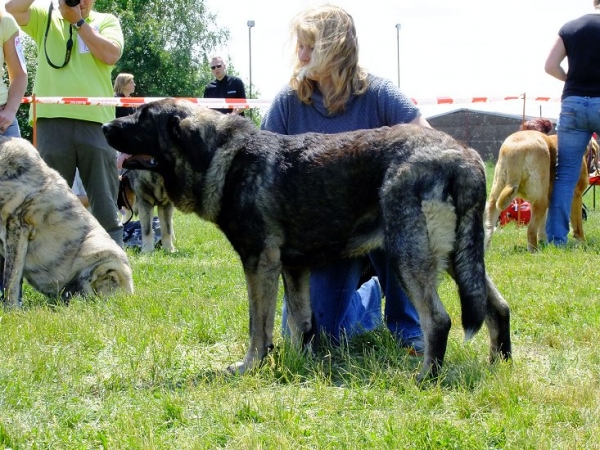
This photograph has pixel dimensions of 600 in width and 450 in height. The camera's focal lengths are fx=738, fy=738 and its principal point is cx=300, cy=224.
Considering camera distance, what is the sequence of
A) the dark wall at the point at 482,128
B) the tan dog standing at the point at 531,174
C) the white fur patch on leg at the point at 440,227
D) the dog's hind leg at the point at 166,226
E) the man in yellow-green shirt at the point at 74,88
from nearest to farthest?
1. the white fur patch on leg at the point at 440,227
2. the man in yellow-green shirt at the point at 74,88
3. the tan dog standing at the point at 531,174
4. the dog's hind leg at the point at 166,226
5. the dark wall at the point at 482,128

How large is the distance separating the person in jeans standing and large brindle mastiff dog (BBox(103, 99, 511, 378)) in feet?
15.8

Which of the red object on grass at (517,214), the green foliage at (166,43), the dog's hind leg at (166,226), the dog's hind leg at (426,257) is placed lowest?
the red object on grass at (517,214)

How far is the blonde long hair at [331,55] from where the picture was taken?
422 cm

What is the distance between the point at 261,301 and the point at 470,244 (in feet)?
3.66

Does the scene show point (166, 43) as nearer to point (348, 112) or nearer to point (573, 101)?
point (573, 101)

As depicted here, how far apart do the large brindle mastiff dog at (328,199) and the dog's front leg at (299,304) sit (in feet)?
0.16

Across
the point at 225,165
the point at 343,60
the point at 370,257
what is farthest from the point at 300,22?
the point at 370,257

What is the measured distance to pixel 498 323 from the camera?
12.4ft

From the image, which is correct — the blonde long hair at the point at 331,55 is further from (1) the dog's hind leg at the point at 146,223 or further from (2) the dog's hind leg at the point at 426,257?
(1) the dog's hind leg at the point at 146,223

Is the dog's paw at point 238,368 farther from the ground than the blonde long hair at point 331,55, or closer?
closer

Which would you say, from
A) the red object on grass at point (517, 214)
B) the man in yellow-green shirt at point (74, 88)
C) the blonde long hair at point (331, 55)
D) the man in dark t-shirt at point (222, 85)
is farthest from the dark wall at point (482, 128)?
the blonde long hair at point (331, 55)

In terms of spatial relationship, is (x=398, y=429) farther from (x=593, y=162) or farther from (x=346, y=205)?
(x=593, y=162)

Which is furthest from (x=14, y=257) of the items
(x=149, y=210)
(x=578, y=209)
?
(x=578, y=209)

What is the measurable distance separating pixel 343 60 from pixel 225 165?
974 millimetres
